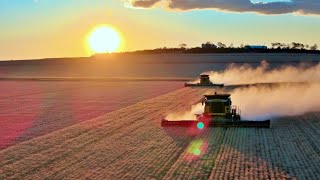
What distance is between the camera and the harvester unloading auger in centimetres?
2711

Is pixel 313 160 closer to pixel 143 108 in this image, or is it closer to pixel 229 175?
pixel 229 175

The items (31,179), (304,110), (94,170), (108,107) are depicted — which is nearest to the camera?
(31,179)

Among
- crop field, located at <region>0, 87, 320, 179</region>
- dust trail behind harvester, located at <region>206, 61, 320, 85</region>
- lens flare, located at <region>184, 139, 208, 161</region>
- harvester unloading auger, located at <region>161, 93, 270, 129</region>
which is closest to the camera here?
crop field, located at <region>0, 87, 320, 179</region>

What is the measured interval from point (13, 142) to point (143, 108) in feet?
49.7

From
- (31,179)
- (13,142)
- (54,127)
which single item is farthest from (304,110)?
(31,179)

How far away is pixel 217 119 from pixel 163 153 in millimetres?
8253

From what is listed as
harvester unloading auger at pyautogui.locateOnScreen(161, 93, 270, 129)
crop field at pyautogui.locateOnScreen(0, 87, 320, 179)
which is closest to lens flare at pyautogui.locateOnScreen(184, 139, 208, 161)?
crop field at pyautogui.locateOnScreen(0, 87, 320, 179)

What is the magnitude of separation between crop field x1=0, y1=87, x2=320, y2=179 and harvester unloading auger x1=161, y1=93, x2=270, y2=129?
2.12 feet

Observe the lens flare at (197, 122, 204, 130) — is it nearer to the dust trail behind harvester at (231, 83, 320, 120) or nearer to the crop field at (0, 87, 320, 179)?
the crop field at (0, 87, 320, 179)

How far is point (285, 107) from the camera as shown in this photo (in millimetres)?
36781

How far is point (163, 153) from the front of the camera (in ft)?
66.1

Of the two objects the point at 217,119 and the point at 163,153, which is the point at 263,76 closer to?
the point at 217,119

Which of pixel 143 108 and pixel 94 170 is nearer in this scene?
pixel 94 170

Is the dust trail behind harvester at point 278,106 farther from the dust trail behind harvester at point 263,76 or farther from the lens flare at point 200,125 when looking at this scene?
the dust trail behind harvester at point 263,76
